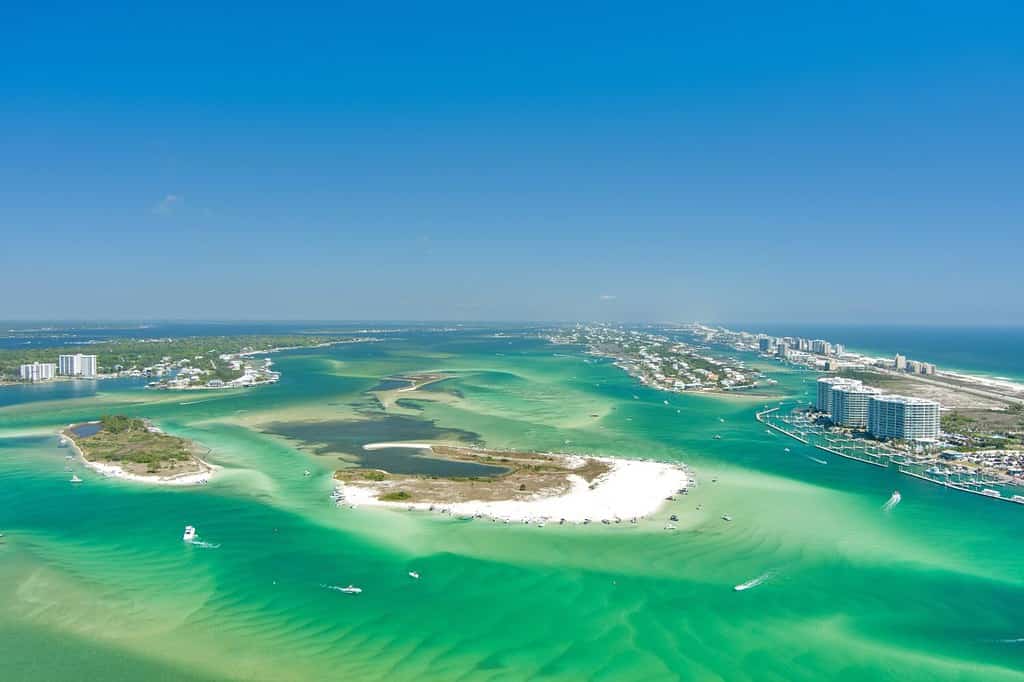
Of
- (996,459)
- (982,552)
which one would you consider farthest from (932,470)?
(982,552)

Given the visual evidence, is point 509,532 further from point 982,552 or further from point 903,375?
point 903,375

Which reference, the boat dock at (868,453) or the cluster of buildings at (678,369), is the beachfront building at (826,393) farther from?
the cluster of buildings at (678,369)

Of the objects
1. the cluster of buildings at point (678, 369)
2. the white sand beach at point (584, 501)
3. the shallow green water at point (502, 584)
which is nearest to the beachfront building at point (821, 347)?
the cluster of buildings at point (678, 369)

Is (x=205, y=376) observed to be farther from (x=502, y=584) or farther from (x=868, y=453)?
(x=868, y=453)

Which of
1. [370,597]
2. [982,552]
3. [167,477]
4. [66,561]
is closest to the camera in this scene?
[370,597]

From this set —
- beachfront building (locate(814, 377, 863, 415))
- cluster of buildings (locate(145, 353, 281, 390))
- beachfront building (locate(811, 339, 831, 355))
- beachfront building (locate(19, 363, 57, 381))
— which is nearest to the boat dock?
beachfront building (locate(814, 377, 863, 415))

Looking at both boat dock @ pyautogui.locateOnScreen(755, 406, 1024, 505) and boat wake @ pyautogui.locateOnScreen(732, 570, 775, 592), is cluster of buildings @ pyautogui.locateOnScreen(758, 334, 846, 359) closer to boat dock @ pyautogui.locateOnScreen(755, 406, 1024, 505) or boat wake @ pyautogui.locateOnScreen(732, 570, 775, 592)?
boat dock @ pyautogui.locateOnScreen(755, 406, 1024, 505)
